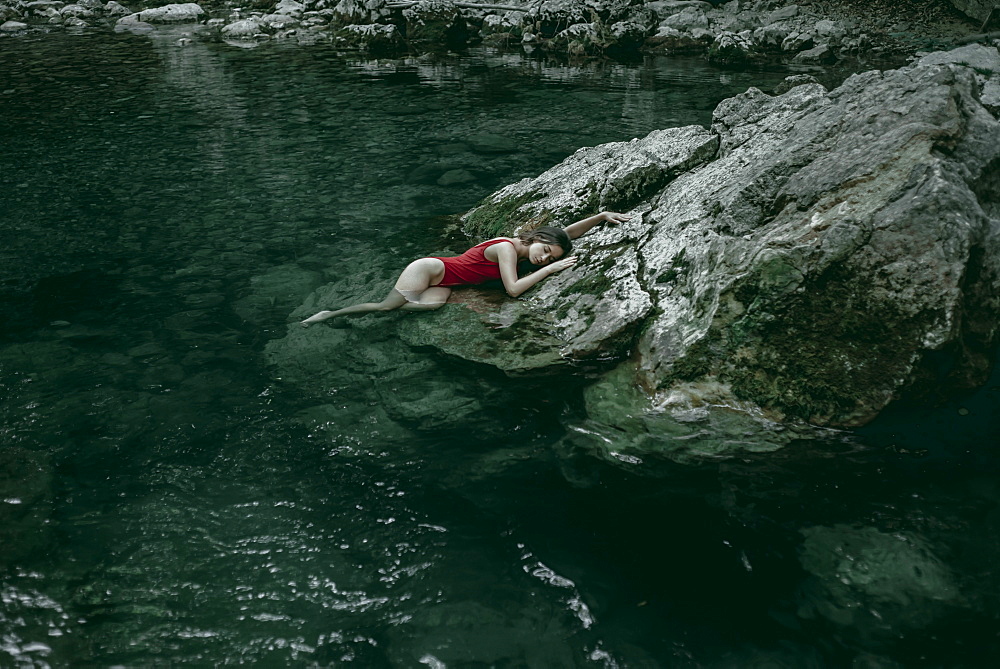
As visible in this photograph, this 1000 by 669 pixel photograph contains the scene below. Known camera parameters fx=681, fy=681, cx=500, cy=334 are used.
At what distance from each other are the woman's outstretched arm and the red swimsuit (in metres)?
0.18

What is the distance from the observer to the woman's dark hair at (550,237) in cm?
818

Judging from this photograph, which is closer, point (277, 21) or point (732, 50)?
point (732, 50)

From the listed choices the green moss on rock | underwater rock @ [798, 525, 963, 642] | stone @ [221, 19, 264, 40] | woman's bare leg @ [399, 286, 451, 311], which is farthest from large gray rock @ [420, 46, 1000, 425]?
stone @ [221, 19, 264, 40]

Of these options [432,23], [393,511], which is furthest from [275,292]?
[432,23]

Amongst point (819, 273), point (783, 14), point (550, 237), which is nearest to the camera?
point (819, 273)

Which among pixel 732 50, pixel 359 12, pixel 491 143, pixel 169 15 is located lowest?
pixel 491 143

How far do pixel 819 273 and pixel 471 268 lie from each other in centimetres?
398

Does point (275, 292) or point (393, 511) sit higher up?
point (275, 292)

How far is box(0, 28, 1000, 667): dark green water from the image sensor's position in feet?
14.2

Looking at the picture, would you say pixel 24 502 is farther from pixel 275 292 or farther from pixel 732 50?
pixel 732 50

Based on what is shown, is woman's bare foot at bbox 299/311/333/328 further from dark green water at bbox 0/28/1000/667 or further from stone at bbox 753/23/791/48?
stone at bbox 753/23/791/48

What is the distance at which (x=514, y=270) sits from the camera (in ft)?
26.5

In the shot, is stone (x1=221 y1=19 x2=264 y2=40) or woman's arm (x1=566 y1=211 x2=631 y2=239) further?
stone (x1=221 y1=19 x2=264 y2=40)

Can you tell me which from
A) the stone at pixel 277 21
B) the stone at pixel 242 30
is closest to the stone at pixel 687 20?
the stone at pixel 277 21
